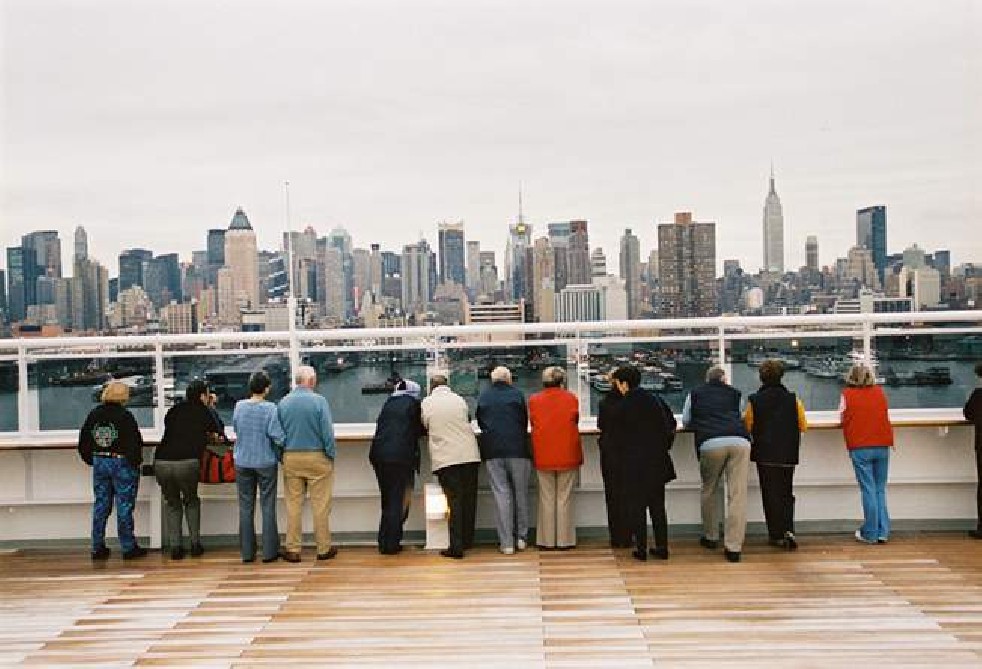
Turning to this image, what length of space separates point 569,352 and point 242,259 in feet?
32.3

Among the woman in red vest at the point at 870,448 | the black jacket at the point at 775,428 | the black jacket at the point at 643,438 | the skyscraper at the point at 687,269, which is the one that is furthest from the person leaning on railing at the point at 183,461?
the skyscraper at the point at 687,269

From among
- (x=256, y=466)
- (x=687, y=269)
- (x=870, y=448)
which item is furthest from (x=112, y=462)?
(x=687, y=269)

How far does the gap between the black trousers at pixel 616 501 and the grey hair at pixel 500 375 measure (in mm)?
867

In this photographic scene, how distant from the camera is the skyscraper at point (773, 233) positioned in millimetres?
19375

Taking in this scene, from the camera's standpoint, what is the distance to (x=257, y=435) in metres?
8.42

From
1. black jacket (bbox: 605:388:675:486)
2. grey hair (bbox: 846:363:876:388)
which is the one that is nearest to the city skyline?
grey hair (bbox: 846:363:876:388)

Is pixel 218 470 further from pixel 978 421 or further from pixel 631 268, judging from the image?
pixel 631 268

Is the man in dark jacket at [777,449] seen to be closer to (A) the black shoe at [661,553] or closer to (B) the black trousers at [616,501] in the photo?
(A) the black shoe at [661,553]

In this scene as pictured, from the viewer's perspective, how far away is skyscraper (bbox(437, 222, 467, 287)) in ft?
59.1

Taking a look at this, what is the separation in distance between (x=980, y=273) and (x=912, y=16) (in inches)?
479

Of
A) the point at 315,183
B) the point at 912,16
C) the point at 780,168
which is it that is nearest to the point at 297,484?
the point at 912,16

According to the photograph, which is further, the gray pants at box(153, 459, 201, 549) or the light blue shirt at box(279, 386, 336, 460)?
the gray pants at box(153, 459, 201, 549)

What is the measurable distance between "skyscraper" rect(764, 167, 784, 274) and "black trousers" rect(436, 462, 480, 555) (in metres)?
11.4

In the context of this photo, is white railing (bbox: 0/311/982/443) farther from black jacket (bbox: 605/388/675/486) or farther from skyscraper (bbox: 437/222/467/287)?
skyscraper (bbox: 437/222/467/287)
